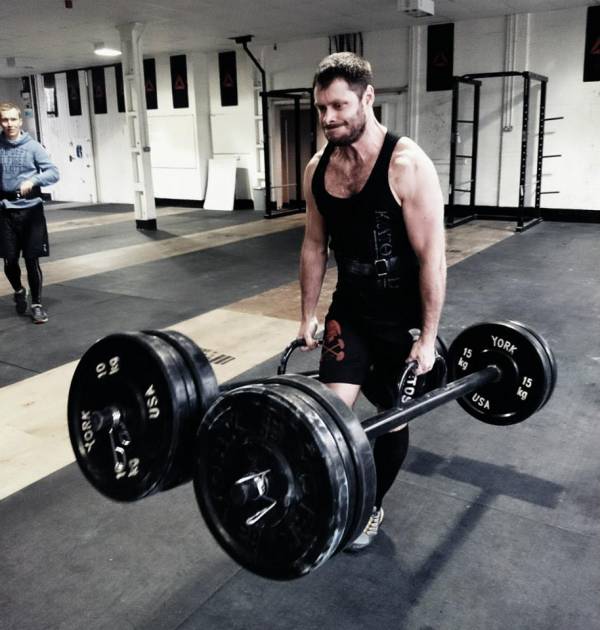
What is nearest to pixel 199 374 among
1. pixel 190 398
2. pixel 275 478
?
pixel 190 398

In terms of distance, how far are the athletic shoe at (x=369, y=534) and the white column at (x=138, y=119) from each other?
6.26m

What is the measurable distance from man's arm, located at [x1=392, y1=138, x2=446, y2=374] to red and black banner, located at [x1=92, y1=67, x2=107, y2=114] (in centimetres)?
979

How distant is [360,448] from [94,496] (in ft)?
3.58

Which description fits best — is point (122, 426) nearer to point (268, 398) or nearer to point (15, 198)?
point (268, 398)

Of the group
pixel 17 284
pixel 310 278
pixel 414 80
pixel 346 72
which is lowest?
pixel 17 284

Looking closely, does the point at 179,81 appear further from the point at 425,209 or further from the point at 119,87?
the point at 425,209

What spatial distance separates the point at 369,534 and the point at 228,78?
27.8 feet

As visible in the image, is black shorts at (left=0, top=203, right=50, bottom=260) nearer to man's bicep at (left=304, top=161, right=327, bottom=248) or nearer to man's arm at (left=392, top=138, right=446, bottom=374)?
man's bicep at (left=304, top=161, right=327, bottom=248)

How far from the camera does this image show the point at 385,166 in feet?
4.20

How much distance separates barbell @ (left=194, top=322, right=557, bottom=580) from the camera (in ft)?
3.03

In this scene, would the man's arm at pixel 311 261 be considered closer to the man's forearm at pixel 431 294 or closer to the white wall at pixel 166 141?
the man's forearm at pixel 431 294

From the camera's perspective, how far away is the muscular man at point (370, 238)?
4.07 feet

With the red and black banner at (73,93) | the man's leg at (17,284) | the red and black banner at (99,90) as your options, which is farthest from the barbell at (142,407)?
the red and black banner at (73,93)

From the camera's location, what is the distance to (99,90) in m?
10.1
